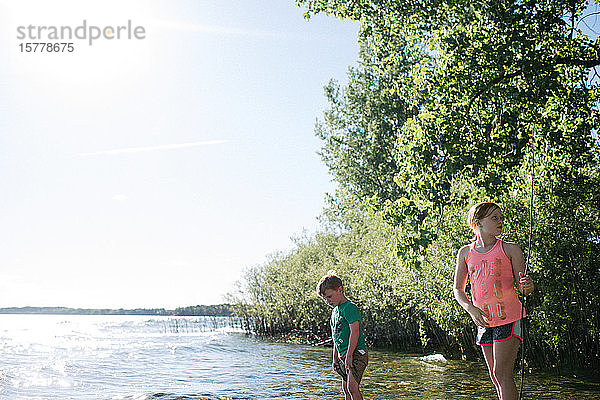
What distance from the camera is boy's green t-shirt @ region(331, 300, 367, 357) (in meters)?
5.86

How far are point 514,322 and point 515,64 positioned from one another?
23.3 ft

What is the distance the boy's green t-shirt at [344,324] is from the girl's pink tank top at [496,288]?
1.50 m

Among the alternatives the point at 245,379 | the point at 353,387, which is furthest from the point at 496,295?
the point at 245,379

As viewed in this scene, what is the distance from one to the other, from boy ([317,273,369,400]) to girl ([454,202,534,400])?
1380 mm

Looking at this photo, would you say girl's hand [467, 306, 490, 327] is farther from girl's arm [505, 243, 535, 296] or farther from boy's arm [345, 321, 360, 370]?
boy's arm [345, 321, 360, 370]

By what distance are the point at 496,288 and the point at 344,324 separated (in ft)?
Result: 6.01

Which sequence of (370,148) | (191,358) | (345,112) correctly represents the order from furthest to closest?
1. (345,112)
2. (370,148)
3. (191,358)

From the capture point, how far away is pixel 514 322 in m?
4.55

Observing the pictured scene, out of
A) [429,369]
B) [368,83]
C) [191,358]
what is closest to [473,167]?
[429,369]

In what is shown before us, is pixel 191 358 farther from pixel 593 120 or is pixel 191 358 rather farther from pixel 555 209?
pixel 593 120

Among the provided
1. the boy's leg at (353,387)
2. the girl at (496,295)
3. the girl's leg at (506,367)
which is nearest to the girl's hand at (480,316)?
the girl at (496,295)

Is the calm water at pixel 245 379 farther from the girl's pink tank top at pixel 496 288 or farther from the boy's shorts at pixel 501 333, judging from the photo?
the girl's pink tank top at pixel 496 288

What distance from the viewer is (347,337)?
19.4 feet

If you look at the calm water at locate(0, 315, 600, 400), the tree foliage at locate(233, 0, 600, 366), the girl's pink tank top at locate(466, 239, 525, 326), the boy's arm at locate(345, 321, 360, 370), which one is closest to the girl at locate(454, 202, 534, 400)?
the girl's pink tank top at locate(466, 239, 525, 326)
